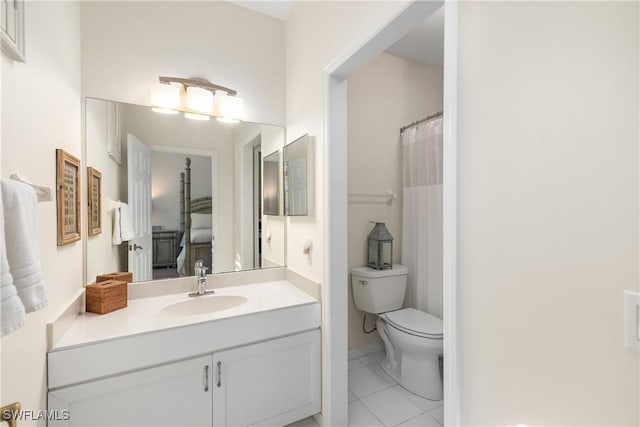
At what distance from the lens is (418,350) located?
1881 millimetres

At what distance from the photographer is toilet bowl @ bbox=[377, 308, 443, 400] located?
6.05 feet

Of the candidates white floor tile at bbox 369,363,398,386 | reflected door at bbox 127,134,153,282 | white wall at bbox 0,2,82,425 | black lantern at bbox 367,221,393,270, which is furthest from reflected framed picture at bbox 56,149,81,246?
white floor tile at bbox 369,363,398,386

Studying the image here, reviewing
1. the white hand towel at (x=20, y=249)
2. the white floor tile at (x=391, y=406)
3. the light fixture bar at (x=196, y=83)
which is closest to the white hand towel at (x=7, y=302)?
the white hand towel at (x=20, y=249)

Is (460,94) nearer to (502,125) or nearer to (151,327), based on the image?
(502,125)

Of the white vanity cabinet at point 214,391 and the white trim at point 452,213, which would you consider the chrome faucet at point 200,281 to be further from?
the white trim at point 452,213

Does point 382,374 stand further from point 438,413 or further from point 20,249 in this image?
point 20,249

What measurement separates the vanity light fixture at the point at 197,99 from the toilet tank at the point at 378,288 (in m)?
1.52

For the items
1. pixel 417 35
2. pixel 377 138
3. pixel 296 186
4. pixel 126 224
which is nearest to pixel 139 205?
pixel 126 224

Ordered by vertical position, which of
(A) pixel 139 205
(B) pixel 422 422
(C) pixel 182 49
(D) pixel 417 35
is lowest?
(B) pixel 422 422

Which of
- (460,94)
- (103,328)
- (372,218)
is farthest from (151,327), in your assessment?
(372,218)

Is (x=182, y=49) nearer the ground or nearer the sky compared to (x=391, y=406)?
nearer the sky

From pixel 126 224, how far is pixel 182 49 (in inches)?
45.0

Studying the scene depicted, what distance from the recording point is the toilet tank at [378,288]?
2.23 meters

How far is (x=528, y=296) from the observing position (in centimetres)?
72
